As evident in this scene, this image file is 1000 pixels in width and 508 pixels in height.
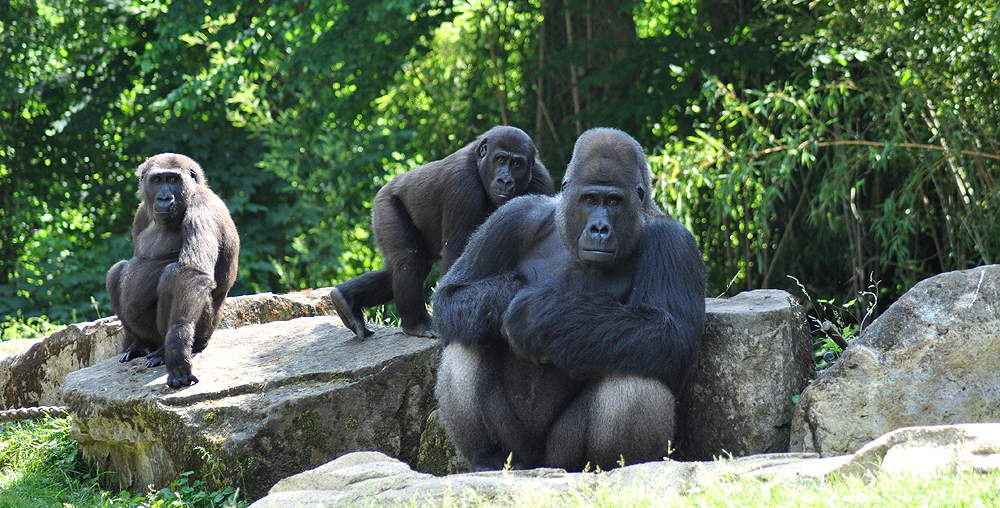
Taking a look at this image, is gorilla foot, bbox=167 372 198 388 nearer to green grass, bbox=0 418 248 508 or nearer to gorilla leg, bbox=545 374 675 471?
green grass, bbox=0 418 248 508

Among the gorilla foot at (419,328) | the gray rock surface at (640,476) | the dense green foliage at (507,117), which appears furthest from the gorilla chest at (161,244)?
the dense green foliage at (507,117)

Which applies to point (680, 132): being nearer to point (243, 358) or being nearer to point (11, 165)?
point (243, 358)

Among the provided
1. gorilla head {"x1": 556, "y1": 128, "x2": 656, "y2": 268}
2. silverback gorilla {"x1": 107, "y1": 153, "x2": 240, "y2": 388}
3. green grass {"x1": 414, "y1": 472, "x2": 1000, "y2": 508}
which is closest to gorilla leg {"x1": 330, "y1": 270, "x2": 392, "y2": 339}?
silverback gorilla {"x1": 107, "y1": 153, "x2": 240, "y2": 388}

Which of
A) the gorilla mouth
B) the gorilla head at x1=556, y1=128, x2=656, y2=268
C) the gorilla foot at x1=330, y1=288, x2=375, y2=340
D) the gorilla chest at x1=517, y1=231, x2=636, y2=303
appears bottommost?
the gorilla foot at x1=330, y1=288, x2=375, y2=340

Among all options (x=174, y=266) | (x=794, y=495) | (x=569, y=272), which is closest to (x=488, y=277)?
(x=569, y=272)

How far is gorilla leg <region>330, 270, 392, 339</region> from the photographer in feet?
16.4

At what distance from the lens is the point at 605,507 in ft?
8.28

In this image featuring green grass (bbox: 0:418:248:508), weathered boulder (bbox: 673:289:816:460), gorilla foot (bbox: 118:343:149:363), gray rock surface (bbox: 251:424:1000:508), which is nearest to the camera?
gray rock surface (bbox: 251:424:1000:508)

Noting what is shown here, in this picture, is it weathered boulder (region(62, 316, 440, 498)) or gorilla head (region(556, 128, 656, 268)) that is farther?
weathered boulder (region(62, 316, 440, 498))

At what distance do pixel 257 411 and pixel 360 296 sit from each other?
43.8 inches

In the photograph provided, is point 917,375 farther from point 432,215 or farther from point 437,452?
point 432,215

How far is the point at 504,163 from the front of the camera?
5055mm

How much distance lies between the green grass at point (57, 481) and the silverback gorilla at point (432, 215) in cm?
127

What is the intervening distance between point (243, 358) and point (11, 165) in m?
8.26
